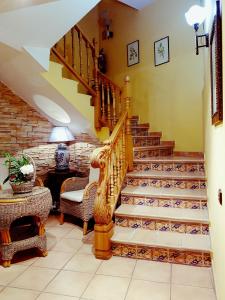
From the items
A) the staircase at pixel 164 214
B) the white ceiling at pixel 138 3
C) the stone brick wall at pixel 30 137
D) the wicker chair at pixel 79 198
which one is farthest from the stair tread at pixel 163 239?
the white ceiling at pixel 138 3

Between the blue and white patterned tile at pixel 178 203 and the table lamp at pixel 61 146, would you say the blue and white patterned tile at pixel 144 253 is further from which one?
the table lamp at pixel 61 146

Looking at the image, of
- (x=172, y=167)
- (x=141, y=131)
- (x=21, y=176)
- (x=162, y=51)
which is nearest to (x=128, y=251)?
(x=21, y=176)

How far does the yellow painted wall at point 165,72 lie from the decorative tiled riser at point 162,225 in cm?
192

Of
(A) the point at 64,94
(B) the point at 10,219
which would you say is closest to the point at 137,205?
(B) the point at 10,219

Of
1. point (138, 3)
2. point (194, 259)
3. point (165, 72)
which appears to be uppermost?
point (138, 3)

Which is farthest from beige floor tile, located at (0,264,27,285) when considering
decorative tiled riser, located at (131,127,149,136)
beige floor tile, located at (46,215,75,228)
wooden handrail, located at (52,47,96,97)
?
decorative tiled riser, located at (131,127,149,136)

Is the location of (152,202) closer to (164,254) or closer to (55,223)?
(164,254)

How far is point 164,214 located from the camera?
2861mm

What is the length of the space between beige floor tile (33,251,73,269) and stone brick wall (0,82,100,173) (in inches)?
80.2

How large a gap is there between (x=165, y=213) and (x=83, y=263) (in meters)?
0.99

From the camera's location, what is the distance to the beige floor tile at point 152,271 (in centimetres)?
234

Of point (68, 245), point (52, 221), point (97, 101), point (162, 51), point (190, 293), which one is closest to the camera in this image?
point (190, 293)

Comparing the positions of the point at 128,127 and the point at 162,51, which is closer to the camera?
the point at 128,127

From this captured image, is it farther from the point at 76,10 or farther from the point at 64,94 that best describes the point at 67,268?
the point at 76,10
